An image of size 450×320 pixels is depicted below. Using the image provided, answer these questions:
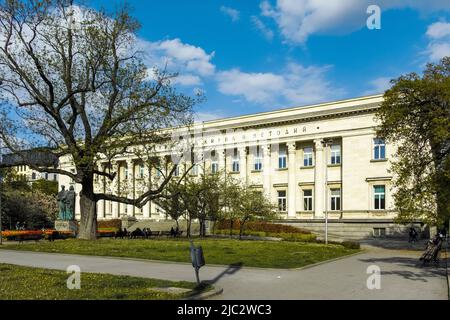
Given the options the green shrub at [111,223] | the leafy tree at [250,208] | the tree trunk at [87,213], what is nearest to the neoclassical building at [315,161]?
the leafy tree at [250,208]

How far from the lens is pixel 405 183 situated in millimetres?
19859

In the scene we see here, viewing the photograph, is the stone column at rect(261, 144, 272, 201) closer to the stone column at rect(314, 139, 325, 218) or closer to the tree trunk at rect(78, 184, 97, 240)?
the stone column at rect(314, 139, 325, 218)

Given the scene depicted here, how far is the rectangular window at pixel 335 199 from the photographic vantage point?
57.4m

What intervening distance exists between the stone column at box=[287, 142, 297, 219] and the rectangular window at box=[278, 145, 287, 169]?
1477mm

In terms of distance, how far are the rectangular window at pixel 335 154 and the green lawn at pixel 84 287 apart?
46.1m

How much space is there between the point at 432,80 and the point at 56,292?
653 inches

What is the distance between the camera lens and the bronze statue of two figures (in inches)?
1580

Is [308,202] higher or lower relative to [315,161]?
lower

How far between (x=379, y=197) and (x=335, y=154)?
778 cm

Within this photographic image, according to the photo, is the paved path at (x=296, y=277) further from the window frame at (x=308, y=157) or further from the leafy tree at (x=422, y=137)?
the window frame at (x=308, y=157)

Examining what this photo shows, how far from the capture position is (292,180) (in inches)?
2405

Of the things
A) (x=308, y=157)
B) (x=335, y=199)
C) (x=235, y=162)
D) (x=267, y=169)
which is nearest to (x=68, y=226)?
(x=267, y=169)

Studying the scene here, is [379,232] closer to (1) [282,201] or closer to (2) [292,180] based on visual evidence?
(2) [292,180]

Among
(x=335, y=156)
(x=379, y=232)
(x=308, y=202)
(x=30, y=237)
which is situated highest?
(x=335, y=156)
